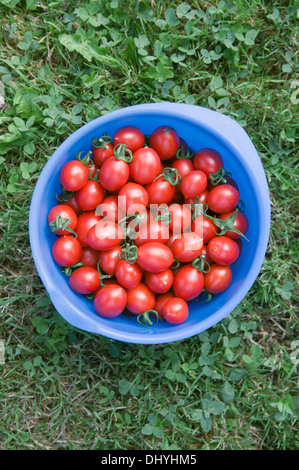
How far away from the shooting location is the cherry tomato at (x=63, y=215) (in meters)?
1.66

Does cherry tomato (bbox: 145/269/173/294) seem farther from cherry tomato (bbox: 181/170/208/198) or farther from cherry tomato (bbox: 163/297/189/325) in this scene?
cherry tomato (bbox: 181/170/208/198)

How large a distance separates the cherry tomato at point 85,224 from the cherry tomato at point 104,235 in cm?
6

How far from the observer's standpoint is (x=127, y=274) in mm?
1629

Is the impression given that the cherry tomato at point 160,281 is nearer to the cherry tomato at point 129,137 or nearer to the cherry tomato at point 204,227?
the cherry tomato at point 204,227

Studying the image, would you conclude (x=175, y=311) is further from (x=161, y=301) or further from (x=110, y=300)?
(x=110, y=300)

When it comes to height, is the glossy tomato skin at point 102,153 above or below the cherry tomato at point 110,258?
above

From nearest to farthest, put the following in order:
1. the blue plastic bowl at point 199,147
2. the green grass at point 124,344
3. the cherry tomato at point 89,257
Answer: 1. the blue plastic bowl at point 199,147
2. the cherry tomato at point 89,257
3. the green grass at point 124,344

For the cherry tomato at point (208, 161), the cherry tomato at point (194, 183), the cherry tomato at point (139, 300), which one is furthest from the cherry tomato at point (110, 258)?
the cherry tomato at point (208, 161)

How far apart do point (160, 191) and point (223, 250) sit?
32 centimetres

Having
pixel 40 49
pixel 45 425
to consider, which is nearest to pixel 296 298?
pixel 45 425

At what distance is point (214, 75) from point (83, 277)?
1.12 meters

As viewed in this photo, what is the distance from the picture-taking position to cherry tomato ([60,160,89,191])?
164 centimetres

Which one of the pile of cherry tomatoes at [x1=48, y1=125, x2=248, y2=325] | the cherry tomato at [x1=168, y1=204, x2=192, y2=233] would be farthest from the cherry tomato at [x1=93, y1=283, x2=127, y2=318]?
the cherry tomato at [x1=168, y1=204, x2=192, y2=233]

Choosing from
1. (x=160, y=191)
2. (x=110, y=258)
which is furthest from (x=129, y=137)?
(x=110, y=258)
